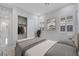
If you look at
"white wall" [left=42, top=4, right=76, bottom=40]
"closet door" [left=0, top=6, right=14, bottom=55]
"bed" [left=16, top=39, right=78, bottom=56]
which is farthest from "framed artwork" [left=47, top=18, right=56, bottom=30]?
"closet door" [left=0, top=6, right=14, bottom=55]

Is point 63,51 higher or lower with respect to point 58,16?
lower

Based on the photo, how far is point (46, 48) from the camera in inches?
39.3

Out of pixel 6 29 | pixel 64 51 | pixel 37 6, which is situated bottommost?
pixel 64 51

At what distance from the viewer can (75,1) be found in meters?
0.95

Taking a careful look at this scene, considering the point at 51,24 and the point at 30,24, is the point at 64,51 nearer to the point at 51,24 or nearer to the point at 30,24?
the point at 51,24

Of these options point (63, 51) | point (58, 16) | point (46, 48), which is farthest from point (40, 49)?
point (58, 16)

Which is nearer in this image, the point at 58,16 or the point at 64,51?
the point at 64,51

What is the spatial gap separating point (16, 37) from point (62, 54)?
60cm

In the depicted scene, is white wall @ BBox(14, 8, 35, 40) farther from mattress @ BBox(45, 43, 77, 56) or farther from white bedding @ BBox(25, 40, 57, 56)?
mattress @ BBox(45, 43, 77, 56)

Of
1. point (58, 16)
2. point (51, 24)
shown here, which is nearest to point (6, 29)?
point (51, 24)

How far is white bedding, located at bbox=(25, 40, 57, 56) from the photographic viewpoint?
0.93m

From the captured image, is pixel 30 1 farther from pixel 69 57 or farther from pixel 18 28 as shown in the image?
pixel 69 57

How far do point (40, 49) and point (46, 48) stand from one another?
79mm

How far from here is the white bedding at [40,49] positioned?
93 cm
